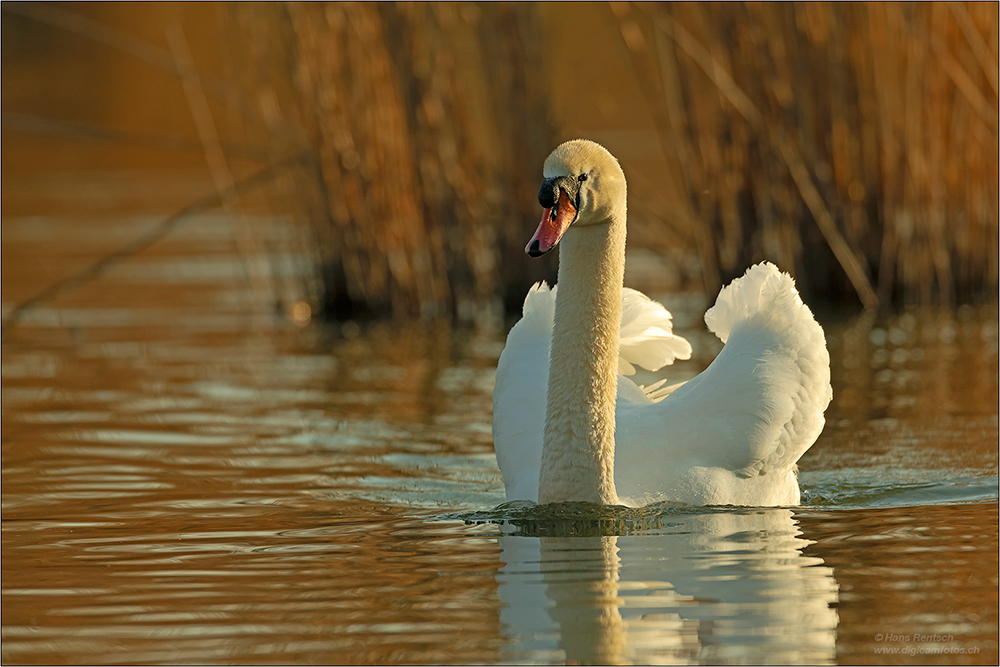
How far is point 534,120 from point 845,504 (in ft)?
18.7

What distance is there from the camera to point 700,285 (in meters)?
12.1

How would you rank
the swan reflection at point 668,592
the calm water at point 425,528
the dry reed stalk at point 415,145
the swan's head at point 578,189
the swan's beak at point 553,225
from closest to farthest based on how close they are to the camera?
the swan reflection at point 668,592 < the calm water at point 425,528 < the swan's beak at point 553,225 < the swan's head at point 578,189 < the dry reed stalk at point 415,145

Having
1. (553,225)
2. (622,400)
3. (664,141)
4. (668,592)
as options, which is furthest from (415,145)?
(668,592)

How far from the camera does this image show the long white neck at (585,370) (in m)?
5.50

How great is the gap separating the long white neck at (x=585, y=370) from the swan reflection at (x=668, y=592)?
0.17 metres

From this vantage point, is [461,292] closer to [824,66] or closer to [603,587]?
[824,66]

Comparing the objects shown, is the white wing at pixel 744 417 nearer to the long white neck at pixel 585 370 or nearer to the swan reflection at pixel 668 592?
the swan reflection at pixel 668 592

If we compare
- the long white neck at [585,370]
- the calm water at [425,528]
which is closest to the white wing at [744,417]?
the calm water at [425,528]

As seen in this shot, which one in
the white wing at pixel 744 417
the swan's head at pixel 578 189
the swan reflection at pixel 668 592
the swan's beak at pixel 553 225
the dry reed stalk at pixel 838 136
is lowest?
the swan reflection at pixel 668 592

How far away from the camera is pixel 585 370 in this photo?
223 inches

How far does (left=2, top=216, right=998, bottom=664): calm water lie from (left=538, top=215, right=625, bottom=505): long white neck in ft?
0.47

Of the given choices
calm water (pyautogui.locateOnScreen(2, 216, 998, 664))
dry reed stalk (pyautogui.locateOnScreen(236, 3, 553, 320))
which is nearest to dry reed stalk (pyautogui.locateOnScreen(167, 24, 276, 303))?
dry reed stalk (pyautogui.locateOnScreen(236, 3, 553, 320))

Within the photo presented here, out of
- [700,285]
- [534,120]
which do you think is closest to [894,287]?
[700,285]

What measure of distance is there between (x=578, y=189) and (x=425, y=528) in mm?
1378
